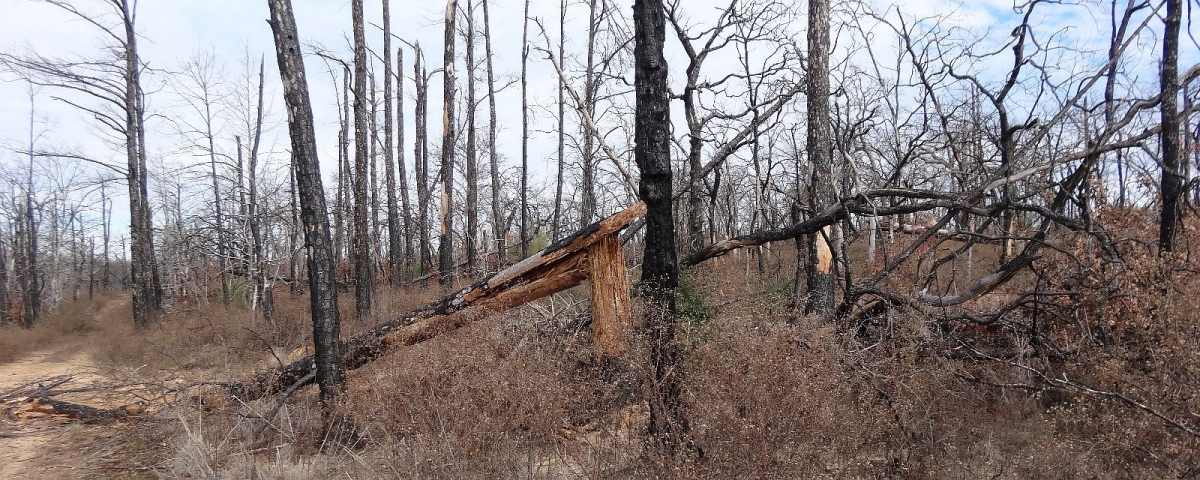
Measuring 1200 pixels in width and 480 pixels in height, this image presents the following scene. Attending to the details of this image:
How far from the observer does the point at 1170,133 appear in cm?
493

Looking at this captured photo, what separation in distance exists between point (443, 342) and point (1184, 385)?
5.05 meters

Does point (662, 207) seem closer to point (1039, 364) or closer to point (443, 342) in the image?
point (443, 342)

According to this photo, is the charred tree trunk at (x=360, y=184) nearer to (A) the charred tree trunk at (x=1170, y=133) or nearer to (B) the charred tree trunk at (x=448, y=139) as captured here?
(B) the charred tree trunk at (x=448, y=139)

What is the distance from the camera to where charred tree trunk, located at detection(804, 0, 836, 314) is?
23.1 feet

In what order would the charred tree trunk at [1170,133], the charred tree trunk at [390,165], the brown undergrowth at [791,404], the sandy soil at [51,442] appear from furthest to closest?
the charred tree trunk at [390,165], the sandy soil at [51,442], the charred tree trunk at [1170,133], the brown undergrowth at [791,404]

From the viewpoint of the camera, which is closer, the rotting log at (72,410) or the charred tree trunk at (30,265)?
the rotting log at (72,410)

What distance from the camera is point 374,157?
21.2 meters

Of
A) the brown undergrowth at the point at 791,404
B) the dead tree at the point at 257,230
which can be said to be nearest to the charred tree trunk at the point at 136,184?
the dead tree at the point at 257,230

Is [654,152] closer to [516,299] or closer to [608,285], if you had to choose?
[608,285]

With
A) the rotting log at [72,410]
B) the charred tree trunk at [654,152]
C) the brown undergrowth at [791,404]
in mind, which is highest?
the charred tree trunk at [654,152]

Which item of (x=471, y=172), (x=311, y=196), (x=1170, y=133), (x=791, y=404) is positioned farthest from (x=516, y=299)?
(x=471, y=172)

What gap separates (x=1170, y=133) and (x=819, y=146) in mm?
3073

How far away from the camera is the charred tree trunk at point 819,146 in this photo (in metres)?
7.03

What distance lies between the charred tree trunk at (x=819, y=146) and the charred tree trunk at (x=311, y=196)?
520 centimetres
